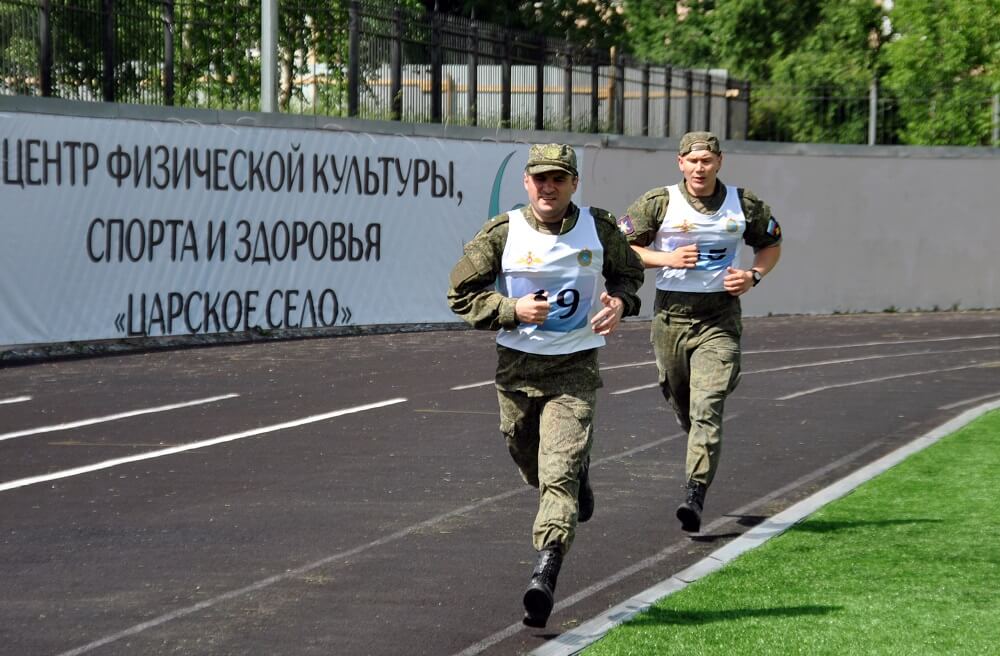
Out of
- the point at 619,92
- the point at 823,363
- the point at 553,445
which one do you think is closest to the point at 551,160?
the point at 553,445

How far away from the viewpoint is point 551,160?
6.62m

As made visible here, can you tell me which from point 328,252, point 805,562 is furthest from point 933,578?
point 328,252

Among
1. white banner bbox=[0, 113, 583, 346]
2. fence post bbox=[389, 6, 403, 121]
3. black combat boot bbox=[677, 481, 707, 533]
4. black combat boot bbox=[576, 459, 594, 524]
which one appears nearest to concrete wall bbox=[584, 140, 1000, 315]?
fence post bbox=[389, 6, 403, 121]

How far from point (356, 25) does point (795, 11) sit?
2916 cm

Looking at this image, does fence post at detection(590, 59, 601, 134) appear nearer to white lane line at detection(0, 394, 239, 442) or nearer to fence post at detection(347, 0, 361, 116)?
fence post at detection(347, 0, 361, 116)

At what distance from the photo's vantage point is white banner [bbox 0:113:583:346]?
57.8 ft

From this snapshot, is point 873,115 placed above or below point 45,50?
above

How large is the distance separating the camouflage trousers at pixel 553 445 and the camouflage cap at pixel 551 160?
0.92 m

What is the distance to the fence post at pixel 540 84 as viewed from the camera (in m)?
26.9

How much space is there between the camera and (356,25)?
74.7ft

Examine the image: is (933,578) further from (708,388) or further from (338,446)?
(338,446)

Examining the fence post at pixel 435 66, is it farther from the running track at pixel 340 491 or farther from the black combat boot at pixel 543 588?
the black combat boot at pixel 543 588

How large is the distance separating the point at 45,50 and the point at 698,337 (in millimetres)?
11884

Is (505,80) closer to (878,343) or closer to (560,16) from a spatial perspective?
(878,343)
